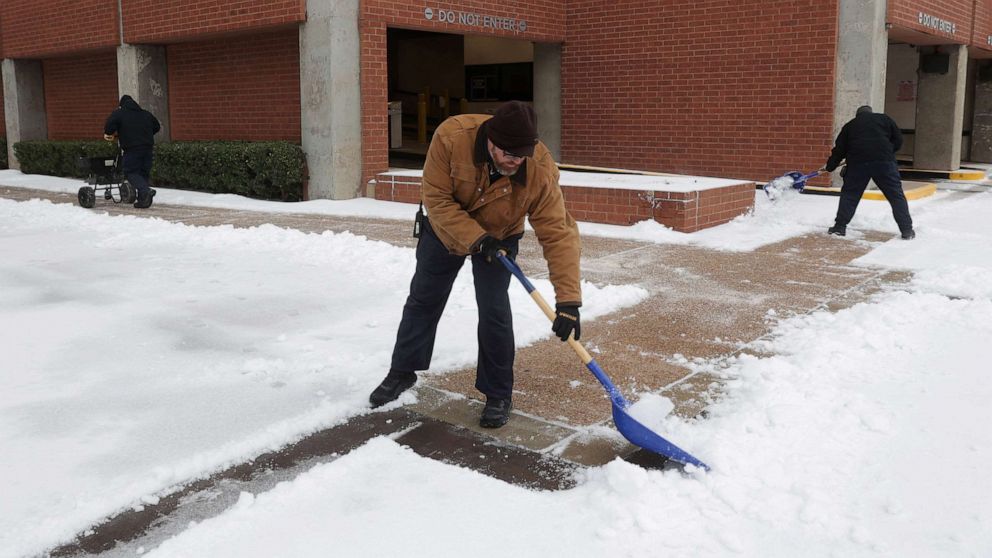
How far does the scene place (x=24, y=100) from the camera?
21750mm

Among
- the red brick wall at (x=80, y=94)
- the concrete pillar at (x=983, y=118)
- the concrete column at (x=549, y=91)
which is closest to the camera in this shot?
the concrete column at (x=549, y=91)

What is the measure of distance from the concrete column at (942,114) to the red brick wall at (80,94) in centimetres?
1691

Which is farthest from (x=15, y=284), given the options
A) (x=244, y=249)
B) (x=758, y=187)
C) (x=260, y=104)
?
(x=758, y=187)

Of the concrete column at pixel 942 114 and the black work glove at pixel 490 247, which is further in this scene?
the concrete column at pixel 942 114

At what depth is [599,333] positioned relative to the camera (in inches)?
249

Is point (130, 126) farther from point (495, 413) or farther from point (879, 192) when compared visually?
point (879, 192)

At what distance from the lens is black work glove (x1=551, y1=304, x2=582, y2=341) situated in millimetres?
4086

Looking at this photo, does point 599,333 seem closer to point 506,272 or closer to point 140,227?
point 506,272

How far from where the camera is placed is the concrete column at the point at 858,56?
14.0 meters

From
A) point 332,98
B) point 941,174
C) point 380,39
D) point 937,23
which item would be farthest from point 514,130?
point 941,174

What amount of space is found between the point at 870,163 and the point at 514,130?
769 cm

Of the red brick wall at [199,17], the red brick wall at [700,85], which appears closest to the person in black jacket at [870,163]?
the red brick wall at [700,85]

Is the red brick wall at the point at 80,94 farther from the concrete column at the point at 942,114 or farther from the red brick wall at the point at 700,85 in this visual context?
the concrete column at the point at 942,114

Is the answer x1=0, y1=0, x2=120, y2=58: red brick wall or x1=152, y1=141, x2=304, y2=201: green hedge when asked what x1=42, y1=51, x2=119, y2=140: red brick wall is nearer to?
x1=0, y1=0, x2=120, y2=58: red brick wall
